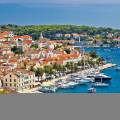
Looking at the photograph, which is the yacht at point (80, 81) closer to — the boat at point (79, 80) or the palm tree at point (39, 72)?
the boat at point (79, 80)

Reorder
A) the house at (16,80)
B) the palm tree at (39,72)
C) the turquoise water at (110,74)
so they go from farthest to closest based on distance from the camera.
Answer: the palm tree at (39,72) < the house at (16,80) < the turquoise water at (110,74)

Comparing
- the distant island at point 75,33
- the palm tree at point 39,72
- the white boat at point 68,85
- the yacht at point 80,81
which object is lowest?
the white boat at point 68,85

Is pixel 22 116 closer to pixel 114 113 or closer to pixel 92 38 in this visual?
pixel 114 113

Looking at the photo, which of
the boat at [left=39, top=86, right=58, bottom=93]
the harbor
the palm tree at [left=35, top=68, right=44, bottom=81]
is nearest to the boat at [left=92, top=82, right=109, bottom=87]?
the harbor

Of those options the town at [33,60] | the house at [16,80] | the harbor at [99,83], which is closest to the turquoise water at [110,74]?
the harbor at [99,83]

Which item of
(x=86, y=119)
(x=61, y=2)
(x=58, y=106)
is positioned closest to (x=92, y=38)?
(x=61, y=2)

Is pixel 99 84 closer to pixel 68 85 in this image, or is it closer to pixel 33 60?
pixel 68 85

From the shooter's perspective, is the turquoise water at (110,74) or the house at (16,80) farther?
the house at (16,80)

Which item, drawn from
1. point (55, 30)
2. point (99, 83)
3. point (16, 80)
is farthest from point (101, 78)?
point (16, 80)

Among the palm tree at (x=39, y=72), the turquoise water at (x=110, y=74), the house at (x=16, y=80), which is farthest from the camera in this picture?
the palm tree at (x=39, y=72)

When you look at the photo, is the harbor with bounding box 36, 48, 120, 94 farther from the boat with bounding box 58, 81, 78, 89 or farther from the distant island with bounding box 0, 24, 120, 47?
the distant island with bounding box 0, 24, 120, 47
